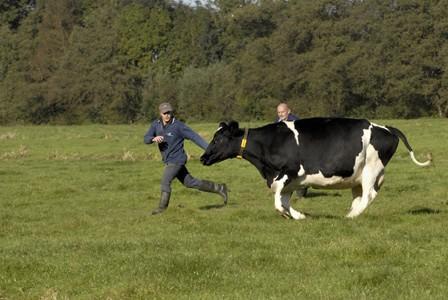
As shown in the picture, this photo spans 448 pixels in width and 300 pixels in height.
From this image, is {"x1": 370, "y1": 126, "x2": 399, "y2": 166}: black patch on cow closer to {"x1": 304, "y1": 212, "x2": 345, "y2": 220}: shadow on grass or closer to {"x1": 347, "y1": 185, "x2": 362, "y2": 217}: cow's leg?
{"x1": 347, "y1": 185, "x2": 362, "y2": 217}: cow's leg

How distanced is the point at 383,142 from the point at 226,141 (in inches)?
105

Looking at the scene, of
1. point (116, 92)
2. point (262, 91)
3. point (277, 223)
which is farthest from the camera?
point (116, 92)

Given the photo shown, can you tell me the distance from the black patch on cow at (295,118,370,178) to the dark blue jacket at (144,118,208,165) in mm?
2668

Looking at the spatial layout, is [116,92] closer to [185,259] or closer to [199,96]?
[199,96]

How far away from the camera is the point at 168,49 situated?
94625 mm

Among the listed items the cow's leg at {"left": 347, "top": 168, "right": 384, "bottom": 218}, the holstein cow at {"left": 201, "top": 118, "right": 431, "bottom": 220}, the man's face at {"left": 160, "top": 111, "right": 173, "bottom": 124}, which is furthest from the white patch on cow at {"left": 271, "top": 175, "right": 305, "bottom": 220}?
the man's face at {"left": 160, "top": 111, "right": 173, "bottom": 124}

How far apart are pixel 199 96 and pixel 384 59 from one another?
21298 millimetres

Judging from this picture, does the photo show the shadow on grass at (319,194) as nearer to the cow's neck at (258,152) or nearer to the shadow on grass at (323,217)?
the shadow on grass at (323,217)

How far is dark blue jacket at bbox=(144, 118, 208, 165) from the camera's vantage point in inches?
608

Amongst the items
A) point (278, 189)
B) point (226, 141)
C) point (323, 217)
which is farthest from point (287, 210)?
point (226, 141)

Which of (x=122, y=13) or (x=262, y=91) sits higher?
(x=122, y=13)

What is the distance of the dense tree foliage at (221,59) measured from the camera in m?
71.4

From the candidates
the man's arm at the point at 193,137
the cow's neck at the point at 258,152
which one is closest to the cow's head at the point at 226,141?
the cow's neck at the point at 258,152

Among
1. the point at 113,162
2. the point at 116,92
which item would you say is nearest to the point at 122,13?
the point at 116,92
